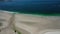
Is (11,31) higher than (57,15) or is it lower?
lower

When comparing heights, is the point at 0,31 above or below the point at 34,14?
below

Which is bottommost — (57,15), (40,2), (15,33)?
(15,33)

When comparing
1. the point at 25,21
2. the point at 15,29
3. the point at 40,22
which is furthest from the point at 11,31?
the point at 40,22

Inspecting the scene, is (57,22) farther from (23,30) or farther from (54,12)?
(23,30)

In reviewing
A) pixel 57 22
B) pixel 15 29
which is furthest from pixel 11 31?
pixel 57 22

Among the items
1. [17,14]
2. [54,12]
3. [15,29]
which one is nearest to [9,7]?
[17,14]

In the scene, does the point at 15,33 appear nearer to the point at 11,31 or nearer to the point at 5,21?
the point at 11,31
